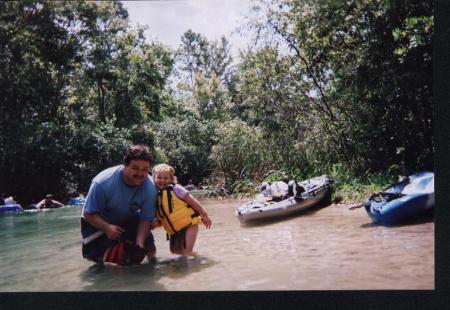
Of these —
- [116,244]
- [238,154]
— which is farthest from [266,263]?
[238,154]

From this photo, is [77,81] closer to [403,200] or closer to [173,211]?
[173,211]

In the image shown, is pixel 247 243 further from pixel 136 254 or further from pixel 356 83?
pixel 356 83

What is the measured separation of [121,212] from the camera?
248 cm

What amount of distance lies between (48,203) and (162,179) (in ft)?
11.3

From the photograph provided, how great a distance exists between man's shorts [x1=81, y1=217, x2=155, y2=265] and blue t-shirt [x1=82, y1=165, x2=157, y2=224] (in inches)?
3.3

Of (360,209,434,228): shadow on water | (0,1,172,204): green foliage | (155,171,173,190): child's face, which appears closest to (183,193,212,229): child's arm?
(155,171,173,190): child's face

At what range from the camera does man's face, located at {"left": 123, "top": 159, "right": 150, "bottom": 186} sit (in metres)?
2.36

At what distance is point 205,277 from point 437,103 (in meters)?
1.70

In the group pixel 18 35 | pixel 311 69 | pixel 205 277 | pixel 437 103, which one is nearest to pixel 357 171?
pixel 311 69

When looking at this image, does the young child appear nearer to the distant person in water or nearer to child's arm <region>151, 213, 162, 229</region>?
child's arm <region>151, 213, 162, 229</region>

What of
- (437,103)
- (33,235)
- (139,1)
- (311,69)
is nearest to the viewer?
(437,103)

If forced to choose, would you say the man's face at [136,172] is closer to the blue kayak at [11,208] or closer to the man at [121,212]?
the man at [121,212]

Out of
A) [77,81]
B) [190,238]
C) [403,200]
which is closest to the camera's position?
[190,238]

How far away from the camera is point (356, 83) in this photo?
10.5 feet
